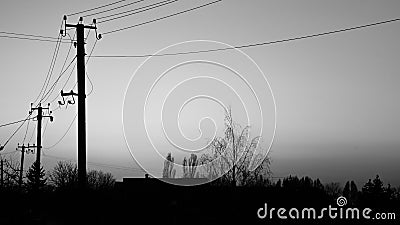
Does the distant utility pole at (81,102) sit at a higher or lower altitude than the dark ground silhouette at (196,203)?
higher

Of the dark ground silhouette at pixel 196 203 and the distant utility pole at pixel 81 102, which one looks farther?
the dark ground silhouette at pixel 196 203

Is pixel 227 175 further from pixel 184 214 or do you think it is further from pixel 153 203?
pixel 184 214

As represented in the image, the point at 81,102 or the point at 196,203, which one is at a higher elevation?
the point at 81,102

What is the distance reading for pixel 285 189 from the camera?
111ft

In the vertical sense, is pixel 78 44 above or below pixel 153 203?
above

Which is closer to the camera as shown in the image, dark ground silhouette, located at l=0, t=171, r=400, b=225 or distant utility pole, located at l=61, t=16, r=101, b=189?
distant utility pole, located at l=61, t=16, r=101, b=189

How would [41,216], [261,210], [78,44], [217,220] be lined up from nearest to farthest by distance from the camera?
[78,44] → [261,210] → [217,220] → [41,216]

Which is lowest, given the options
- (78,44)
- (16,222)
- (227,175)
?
(16,222)

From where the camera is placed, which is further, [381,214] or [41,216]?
Answer: [41,216]

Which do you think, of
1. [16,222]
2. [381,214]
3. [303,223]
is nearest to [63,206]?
[16,222]

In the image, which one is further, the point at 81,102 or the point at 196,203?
the point at 196,203

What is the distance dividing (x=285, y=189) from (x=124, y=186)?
13555mm

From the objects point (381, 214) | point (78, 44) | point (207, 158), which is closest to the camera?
point (78, 44)

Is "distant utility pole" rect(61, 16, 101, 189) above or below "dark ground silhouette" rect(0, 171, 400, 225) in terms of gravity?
above
